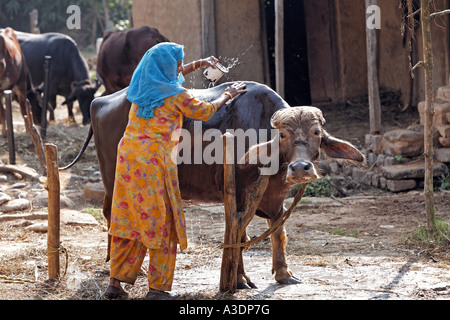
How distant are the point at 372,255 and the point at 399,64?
247 inches

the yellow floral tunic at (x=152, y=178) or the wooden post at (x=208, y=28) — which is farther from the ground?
the wooden post at (x=208, y=28)

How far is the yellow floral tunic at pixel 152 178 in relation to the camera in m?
4.43

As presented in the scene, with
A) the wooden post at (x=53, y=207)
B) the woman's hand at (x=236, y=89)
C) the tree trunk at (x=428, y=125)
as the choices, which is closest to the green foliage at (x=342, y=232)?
the tree trunk at (x=428, y=125)

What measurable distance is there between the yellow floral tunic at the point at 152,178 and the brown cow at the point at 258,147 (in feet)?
1.78

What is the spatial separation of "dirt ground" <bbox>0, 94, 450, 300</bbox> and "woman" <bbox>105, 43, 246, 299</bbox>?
34 centimetres

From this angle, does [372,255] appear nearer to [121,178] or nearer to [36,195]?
[121,178]

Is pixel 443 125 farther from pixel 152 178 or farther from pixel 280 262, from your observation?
pixel 152 178

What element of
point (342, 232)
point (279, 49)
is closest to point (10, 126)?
point (279, 49)

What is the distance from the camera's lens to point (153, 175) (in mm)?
4441

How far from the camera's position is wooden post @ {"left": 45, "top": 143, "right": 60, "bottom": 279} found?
4.95m

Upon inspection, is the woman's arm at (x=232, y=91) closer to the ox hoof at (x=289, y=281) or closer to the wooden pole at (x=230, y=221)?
the wooden pole at (x=230, y=221)
